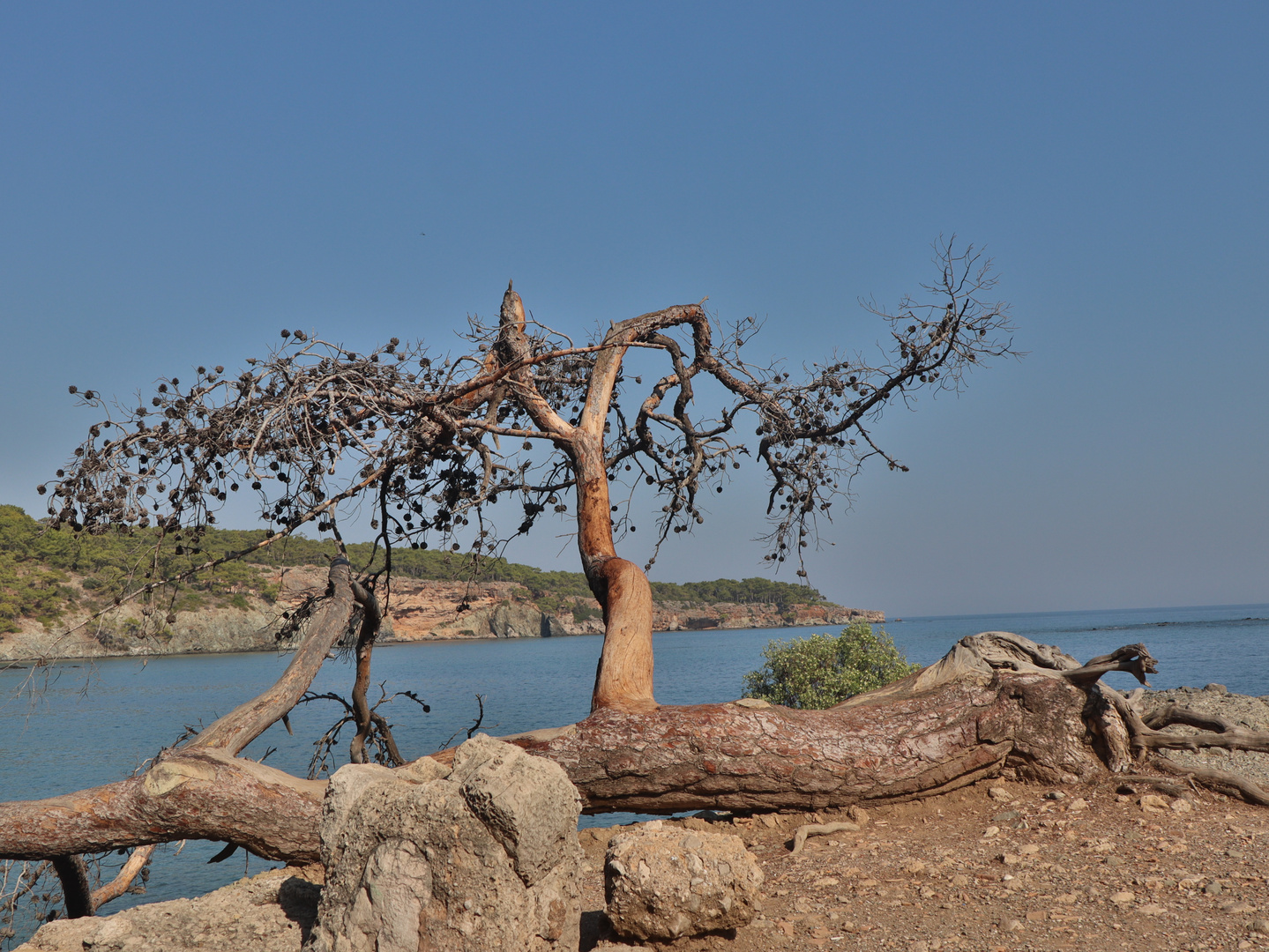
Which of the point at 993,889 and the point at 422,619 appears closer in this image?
the point at 993,889

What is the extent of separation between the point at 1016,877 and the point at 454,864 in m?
3.49

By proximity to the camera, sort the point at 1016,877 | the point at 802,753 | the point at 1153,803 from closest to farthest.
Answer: the point at 1016,877, the point at 1153,803, the point at 802,753

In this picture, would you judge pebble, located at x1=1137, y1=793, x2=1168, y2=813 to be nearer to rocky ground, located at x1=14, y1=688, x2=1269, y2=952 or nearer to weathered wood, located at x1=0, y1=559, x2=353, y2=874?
rocky ground, located at x1=14, y1=688, x2=1269, y2=952

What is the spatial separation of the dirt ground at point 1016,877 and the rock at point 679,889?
139 millimetres

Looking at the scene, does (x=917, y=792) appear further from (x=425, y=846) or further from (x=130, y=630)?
(x=130, y=630)

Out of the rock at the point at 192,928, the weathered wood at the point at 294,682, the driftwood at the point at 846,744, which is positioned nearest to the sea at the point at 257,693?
the weathered wood at the point at 294,682

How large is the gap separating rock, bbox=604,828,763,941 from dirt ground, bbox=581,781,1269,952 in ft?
0.46

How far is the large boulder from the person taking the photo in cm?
364

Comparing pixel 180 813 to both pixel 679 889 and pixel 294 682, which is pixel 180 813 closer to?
pixel 294 682

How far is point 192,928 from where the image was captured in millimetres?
4414

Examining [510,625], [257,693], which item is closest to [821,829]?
[257,693]

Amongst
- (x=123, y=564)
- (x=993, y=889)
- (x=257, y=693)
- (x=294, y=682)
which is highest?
(x=123, y=564)

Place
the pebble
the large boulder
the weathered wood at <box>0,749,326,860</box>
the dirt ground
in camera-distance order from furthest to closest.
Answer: the pebble → the weathered wood at <box>0,749,326,860</box> → the dirt ground → the large boulder

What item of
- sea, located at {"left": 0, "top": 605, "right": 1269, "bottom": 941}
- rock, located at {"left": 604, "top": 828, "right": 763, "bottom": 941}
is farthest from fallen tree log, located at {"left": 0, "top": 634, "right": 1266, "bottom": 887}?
rock, located at {"left": 604, "top": 828, "right": 763, "bottom": 941}
